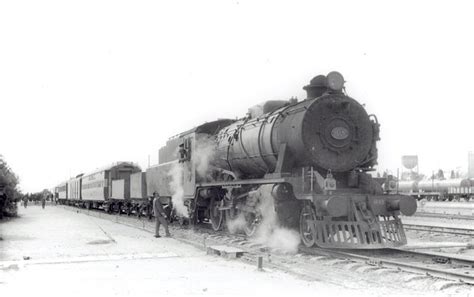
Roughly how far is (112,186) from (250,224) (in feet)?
75.0

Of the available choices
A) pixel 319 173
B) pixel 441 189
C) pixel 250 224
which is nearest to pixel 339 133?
pixel 319 173

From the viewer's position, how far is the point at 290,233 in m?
11.9

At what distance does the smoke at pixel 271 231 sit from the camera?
38.5ft

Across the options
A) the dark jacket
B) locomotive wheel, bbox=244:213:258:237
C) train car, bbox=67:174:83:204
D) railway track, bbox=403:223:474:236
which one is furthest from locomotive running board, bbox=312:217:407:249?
train car, bbox=67:174:83:204

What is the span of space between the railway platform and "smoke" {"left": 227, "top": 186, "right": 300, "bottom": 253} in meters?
1.74

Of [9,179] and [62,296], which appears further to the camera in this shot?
[9,179]

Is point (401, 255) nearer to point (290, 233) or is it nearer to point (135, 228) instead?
point (290, 233)

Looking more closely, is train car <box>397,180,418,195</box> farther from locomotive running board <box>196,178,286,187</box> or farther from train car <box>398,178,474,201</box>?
locomotive running board <box>196,178,286,187</box>

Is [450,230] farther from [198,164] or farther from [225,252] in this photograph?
[225,252]

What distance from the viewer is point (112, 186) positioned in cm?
3491

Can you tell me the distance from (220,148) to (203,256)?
18.1ft

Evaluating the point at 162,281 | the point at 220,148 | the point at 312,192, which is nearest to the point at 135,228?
the point at 220,148

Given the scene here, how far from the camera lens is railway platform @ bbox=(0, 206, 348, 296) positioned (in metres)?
6.98

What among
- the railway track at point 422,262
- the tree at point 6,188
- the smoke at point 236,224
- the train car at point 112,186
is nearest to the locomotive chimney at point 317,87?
the railway track at point 422,262
